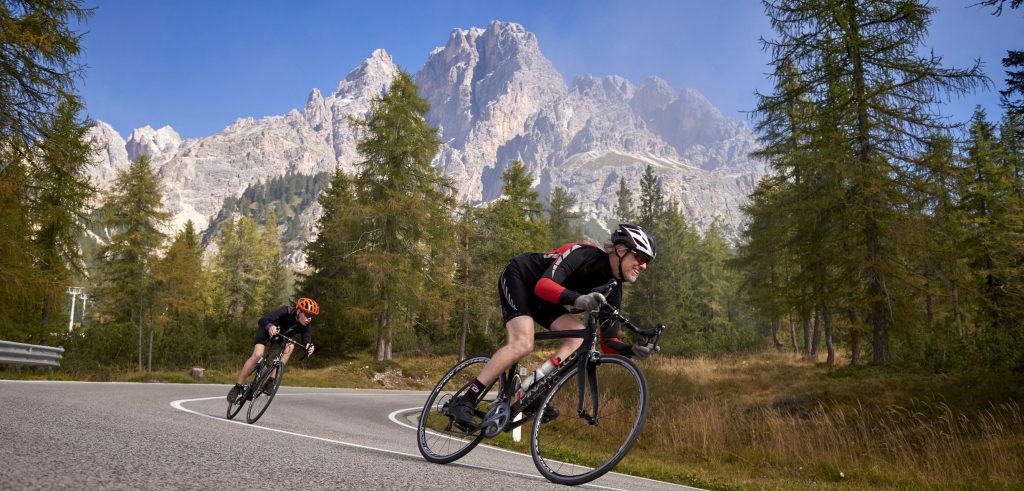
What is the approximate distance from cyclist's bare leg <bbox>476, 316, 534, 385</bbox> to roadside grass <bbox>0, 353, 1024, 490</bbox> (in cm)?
318

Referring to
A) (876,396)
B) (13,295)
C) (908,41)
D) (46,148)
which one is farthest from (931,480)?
(13,295)

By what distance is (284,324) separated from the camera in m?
9.66

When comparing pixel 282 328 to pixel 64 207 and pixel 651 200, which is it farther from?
pixel 651 200

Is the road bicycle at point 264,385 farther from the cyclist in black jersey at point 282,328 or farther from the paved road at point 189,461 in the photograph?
the paved road at point 189,461

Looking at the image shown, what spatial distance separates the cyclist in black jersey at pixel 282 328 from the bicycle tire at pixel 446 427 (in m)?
3.96

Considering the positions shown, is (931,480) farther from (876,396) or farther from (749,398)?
(749,398)

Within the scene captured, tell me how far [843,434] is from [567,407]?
29.4ft

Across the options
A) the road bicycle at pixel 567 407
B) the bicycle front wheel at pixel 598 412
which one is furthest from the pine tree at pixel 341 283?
the bicycle front wheel at pixel 598 412

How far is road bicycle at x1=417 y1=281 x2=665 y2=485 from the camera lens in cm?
445

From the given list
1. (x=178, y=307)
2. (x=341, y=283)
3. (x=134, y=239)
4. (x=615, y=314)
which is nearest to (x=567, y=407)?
(x=615, y=314)

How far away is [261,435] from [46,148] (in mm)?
11895

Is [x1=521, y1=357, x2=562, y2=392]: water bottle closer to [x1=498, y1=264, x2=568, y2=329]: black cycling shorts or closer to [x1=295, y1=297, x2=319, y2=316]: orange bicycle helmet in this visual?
[x1=498, y1=264, x2=568, y2=329]: black cycling shorts

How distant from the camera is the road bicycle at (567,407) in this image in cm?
445

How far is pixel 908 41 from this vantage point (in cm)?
1819
